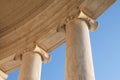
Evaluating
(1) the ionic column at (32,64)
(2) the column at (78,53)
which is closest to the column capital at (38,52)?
(1) the ionic column at (32,64)

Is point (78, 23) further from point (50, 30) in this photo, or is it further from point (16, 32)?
point (16, 32)

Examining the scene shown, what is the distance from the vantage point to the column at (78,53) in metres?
117

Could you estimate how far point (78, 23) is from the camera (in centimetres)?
14575

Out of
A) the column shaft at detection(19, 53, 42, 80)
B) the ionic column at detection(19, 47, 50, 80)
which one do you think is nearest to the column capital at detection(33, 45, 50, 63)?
the ionic column at detection(19, 47, 50, 80)

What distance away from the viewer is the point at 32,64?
16475cm

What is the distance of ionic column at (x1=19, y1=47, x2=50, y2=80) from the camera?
158 metres

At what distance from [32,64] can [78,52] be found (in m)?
49.6

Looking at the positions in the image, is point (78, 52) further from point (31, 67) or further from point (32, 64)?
point (32, 64)

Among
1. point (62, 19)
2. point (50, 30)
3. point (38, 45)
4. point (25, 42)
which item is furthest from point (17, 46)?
point (62, 19)

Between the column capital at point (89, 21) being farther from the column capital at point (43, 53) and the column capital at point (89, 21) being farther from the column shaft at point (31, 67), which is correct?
the column shaft at point (31, 67)

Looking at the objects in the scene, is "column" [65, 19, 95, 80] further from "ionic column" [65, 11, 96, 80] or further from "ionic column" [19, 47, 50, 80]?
"ionic column" [19, 47, 50, 80]

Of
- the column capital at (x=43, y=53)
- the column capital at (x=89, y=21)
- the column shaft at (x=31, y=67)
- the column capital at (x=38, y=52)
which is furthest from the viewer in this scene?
the column capital at (x=43, y=53)

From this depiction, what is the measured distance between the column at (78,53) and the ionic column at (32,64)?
38.7 m

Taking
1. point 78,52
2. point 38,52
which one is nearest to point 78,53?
point 78,52
